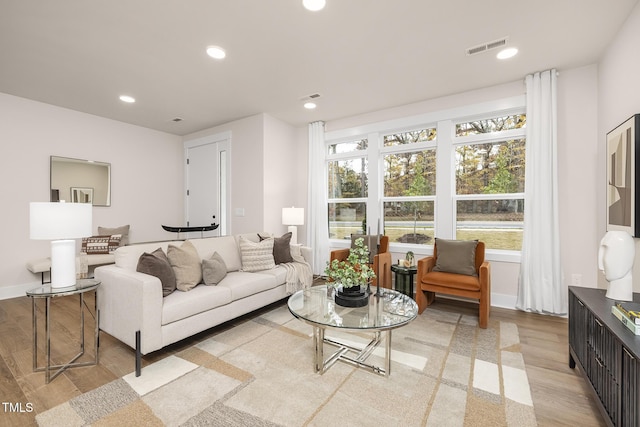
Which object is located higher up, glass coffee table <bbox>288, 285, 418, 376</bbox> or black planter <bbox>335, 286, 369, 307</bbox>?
black planter <bbox>335, 286, 369, 307</bbox>

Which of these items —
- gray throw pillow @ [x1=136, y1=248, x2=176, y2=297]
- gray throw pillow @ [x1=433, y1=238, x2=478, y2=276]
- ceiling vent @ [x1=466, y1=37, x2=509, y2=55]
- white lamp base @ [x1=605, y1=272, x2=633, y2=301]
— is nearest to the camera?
white lamp base @ [x1=605, y1=272, x2=633, y2=301]

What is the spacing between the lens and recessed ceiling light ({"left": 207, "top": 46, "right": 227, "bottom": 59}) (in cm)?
278

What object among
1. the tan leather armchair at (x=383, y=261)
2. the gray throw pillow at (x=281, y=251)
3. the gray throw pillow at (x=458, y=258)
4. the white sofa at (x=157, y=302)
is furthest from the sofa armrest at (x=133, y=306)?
the gray throw pillow at (x=458, y=258)

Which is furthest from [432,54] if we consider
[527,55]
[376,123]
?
[376,123]

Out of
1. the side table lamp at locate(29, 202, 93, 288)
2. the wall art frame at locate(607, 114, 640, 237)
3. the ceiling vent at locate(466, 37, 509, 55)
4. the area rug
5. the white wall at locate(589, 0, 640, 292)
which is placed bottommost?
the area rug

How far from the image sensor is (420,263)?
10.7 ft

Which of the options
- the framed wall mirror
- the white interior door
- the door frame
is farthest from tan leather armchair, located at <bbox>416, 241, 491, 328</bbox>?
the framed wall mirror

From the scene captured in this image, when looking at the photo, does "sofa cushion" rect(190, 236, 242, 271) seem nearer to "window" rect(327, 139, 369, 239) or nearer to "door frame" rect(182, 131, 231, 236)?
"door frame" rect(182, 131, 231, 236)

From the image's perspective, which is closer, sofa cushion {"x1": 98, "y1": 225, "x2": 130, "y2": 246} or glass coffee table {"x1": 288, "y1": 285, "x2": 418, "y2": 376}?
glass coffee table {"x1": 288, "y1": 285, "x2": 418, "y2": 376}

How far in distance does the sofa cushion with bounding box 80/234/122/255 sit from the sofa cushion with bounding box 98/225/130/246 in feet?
0.57

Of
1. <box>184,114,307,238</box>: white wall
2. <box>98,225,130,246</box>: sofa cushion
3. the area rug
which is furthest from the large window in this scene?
<box>98,225,130,246</box>: sofa cushion

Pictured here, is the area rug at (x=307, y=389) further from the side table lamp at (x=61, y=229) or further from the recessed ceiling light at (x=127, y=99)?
the recessed ceiling light at (x=127, y=99)

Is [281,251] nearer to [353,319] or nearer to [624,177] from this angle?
[353,319]

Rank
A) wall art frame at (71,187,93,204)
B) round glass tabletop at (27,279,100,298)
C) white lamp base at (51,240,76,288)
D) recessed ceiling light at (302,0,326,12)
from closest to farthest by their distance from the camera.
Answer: round glass tabletop at (27,279,100,298) → white lamp base at (51,240,76,288) → recessed ceiling light at (302,0,326,12) → wall art frame at (71,187,93,204)
